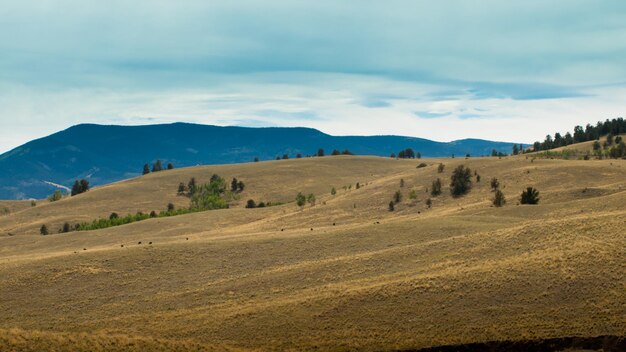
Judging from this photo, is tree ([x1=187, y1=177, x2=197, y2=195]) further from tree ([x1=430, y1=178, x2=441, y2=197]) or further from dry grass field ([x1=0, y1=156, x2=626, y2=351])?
dry grass field ([x1=0, y1=156, x2=626, y2=351])

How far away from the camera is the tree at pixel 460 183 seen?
9311 centimetres

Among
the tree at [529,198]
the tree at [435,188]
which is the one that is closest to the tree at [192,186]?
the tree at [435,188]

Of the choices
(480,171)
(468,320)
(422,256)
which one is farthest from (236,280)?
(480,171)

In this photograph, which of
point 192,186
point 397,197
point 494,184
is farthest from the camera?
point 192,186

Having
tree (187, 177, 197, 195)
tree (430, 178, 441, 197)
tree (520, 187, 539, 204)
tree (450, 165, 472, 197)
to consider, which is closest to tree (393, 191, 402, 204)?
tree (430, 178, 441, 197)

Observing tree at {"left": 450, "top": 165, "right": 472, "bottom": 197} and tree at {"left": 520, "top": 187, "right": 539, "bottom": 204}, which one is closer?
tree at {"left": 520, "top": 187, "right": 539, "bottom": 204}

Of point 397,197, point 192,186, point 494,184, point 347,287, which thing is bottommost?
point 347,287

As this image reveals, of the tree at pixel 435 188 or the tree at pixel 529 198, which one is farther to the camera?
the tree at pixel 435 188

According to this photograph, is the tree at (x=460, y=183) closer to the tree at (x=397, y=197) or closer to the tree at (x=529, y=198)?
the tree at (x=397, y=197)

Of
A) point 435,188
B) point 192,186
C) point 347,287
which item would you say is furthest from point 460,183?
point 192,186

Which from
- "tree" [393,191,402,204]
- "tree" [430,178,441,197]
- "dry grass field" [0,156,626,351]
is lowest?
"dry grass field" [0,156,626,351]

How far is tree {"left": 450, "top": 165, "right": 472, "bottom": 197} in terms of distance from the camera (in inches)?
3666

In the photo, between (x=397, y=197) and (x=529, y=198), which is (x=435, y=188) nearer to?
(x=397, y=197)

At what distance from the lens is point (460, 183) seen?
9431 centimetres
